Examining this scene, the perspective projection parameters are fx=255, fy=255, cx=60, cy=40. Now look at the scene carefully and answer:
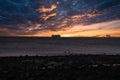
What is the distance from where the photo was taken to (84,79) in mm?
23062

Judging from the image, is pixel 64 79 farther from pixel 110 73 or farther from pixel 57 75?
pixel 110 73

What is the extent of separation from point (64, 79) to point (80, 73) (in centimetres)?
355

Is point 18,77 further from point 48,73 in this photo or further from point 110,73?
point 110,73

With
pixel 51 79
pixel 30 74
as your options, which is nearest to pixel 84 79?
pixel 51 79

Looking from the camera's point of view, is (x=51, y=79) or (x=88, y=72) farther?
(x=88, y=72)

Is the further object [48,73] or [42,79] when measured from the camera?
[48,73]

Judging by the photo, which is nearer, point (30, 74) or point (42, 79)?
point (42, 79)

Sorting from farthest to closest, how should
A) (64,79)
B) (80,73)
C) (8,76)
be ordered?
(80,73) < (8,76) < (64,79)

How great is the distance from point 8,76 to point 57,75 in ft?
15.6

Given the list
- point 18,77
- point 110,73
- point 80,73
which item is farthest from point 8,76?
point 110,73

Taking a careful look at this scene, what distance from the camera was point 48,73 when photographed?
26078 millimetres

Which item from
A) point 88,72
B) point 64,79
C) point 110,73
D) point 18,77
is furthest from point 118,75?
point 18,77

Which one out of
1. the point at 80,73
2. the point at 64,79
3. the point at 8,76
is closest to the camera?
the point at 64,79

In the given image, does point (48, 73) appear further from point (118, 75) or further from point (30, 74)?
point (118, 75)
